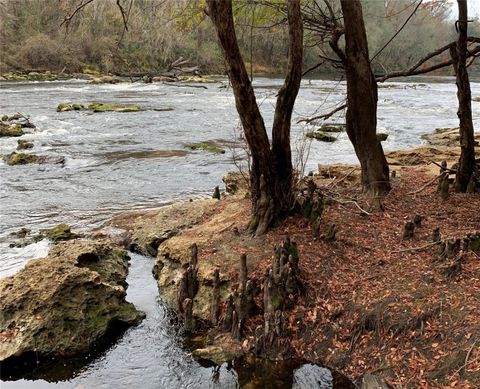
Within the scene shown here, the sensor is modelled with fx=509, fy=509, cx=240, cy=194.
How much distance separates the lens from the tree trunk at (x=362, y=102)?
344 inches

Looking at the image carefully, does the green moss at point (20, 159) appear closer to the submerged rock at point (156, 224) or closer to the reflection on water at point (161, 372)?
the submerged rock at point (156, 224)

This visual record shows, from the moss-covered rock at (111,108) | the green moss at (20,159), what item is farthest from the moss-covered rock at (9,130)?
the moss-covered rock at (111,108)

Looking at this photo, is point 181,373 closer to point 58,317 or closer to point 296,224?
point 58,317

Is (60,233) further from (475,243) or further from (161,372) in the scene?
(475,243)

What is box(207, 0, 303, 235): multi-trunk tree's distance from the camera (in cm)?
746

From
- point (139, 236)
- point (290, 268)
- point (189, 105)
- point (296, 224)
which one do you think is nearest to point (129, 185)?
point (139, 236)

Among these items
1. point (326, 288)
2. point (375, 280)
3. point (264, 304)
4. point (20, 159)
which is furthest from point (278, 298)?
point (20, 159)

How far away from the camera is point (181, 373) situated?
20.2 ft

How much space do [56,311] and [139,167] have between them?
450 inches

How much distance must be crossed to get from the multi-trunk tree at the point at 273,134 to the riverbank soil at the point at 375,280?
37 cm

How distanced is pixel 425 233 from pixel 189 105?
2742cm

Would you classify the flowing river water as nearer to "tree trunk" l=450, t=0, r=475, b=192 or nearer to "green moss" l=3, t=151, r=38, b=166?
"green moss" l=3, t=151, r=38, b=166

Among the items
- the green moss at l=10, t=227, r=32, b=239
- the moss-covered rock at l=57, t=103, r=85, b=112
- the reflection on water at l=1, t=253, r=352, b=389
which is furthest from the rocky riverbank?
the moss-covered rock at l=57, t=103, r=85, b=112

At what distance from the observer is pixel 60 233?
10625 millimetres
